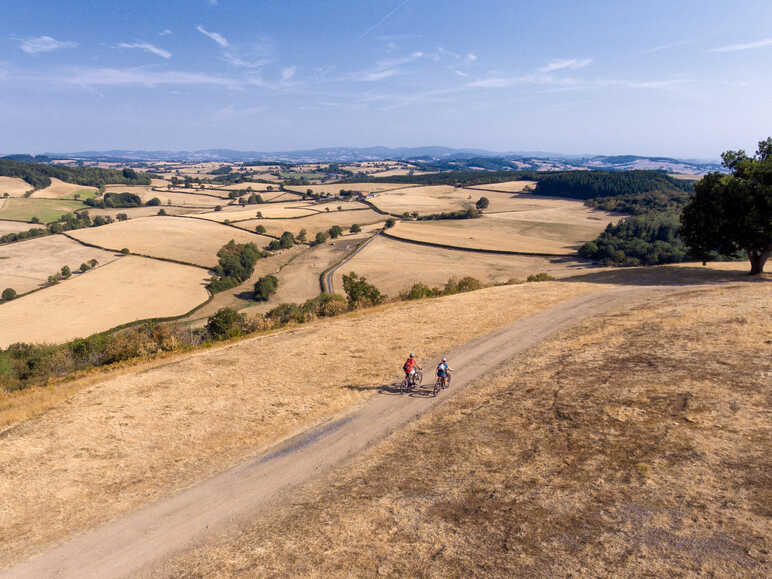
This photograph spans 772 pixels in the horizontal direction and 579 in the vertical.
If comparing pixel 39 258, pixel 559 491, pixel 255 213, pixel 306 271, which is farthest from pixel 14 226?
pixel 559 491

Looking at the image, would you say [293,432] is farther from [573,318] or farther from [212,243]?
[212,243]

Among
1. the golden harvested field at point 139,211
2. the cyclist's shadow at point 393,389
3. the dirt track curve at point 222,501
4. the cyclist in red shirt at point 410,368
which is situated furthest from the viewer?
the golden harvested field at point 139,211

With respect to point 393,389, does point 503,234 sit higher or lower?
higher

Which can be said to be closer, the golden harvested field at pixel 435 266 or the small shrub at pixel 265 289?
the golden harvested field at pixel 435 266

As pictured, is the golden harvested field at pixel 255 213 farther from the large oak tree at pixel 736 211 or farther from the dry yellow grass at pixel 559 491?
the dry yellow grass at pixel 559 491

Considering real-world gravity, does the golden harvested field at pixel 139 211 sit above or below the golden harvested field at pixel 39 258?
above

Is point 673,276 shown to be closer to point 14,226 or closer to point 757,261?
point 757,261

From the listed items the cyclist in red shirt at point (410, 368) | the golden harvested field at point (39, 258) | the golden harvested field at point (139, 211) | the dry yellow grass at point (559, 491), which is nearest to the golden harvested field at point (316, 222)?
the golden harvested field at point (39, 258)
